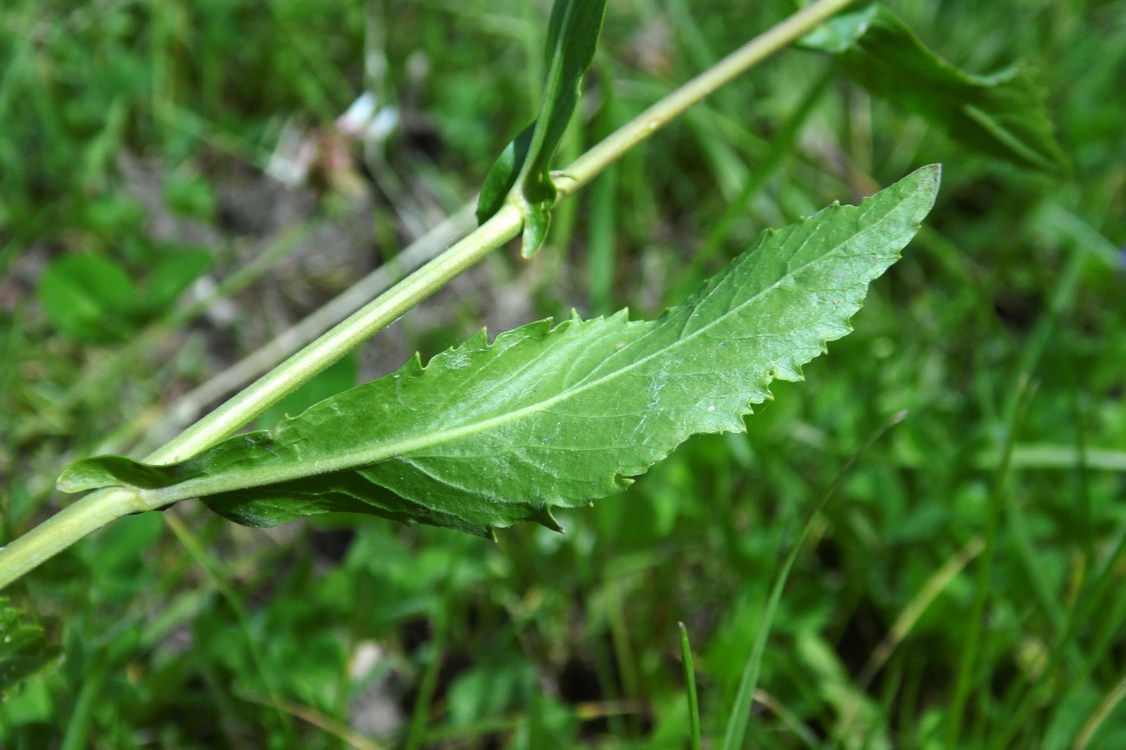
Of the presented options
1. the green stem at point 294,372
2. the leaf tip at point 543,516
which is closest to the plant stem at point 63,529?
the green stem at point 294,372

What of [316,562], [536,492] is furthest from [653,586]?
[536,492]

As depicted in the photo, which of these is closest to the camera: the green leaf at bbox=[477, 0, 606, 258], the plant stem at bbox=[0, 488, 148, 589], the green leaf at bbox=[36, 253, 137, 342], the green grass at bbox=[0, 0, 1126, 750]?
the plant stem at bbox=[0, 488, 148, 589]

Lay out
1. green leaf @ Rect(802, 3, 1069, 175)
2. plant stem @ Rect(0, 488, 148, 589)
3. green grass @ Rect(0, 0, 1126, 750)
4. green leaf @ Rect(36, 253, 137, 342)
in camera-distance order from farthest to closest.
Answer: green leaf @ Rect(36, 253, 137, 342) → green grass @ Rect(0, 0, 1126, 750) → green leaf @ Rect(802, 3, 1069, 175) → plant stem @ Rect(0, 488, 148, 589)

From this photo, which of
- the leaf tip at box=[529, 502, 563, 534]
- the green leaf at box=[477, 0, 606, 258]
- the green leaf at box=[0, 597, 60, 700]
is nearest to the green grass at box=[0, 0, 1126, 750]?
the green leaf at box=[0, 597, 60, 700]

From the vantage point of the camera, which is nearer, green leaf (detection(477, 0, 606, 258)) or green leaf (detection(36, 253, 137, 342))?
green leaf (detection(477, 0, 606, 258))

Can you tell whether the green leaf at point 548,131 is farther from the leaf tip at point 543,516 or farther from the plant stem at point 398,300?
the leaf tip at point 543,516

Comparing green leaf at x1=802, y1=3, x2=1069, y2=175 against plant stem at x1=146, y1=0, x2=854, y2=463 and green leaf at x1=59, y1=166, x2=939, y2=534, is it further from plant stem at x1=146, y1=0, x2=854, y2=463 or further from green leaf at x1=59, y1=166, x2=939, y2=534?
green leaf at x1=59, y1=166, x2=939, y2=534

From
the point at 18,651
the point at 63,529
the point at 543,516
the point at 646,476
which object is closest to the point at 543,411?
the point at 543,516

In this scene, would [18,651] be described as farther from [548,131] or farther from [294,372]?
[548,131]
